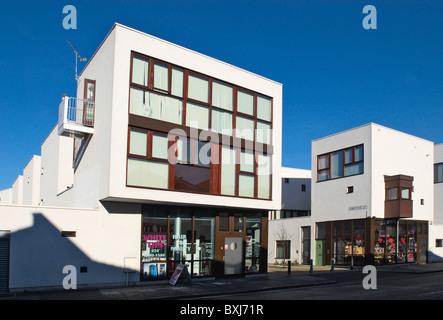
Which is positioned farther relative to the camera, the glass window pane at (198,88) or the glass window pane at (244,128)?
the glass window pane at (244,128)

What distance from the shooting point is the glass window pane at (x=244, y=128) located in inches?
842

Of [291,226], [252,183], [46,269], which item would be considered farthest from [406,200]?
[46,269]

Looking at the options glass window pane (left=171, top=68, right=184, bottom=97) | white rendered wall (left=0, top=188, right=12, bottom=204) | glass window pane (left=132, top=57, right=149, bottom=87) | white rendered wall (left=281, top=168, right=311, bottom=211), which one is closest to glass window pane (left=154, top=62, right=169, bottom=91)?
glass window pane (left=171, top=68, right=184, bottom=97)

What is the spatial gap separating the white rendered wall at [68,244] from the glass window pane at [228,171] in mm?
4213

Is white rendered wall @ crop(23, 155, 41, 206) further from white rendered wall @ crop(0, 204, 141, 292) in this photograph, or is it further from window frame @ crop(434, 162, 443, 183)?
window frame @ crop(434, 162, 443, 183)

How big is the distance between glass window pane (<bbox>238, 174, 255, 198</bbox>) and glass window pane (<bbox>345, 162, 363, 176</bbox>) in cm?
1119

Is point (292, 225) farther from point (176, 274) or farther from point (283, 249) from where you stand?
point (176, 274)

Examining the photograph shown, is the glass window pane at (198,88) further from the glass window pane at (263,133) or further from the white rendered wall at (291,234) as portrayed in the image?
the white rendered wall at (291,234)

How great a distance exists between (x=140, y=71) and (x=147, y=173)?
426 centimetres

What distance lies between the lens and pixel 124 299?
47.2ft

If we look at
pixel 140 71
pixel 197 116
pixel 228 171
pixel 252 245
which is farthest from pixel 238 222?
pixel 140 71

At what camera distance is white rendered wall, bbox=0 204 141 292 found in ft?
51.7

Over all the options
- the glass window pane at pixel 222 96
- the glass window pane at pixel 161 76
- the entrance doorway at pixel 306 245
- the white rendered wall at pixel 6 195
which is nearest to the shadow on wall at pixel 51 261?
the glass window pane at pixel 161 76

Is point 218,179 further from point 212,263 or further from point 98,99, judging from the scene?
point 98,99
